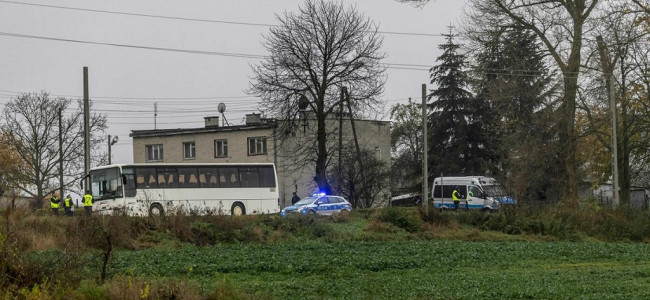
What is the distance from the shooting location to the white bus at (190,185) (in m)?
52.2

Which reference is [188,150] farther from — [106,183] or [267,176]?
[106,183]

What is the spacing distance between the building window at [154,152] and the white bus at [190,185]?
27417mm

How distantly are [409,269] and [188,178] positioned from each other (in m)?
32.7

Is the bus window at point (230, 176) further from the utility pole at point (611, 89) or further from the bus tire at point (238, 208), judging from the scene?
the utility pole at point (611, 89)

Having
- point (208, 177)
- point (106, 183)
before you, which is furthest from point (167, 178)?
point (106, 183)

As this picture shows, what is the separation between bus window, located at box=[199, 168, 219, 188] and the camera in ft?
181

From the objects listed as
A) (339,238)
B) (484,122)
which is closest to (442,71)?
(484,122)

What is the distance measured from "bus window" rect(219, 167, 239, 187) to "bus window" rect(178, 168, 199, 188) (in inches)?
67.6

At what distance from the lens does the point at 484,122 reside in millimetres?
70188

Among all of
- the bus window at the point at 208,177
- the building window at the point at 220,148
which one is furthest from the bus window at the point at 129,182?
the building window at the point at 220,148

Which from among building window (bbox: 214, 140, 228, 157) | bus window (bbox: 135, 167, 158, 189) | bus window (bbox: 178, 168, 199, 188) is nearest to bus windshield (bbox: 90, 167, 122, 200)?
bus window (bbox: 135, 167, 158, 189)

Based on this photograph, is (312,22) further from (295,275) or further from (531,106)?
(295,275)

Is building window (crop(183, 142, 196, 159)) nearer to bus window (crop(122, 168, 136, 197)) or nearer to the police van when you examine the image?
the police van

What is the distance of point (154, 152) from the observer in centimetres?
8362
